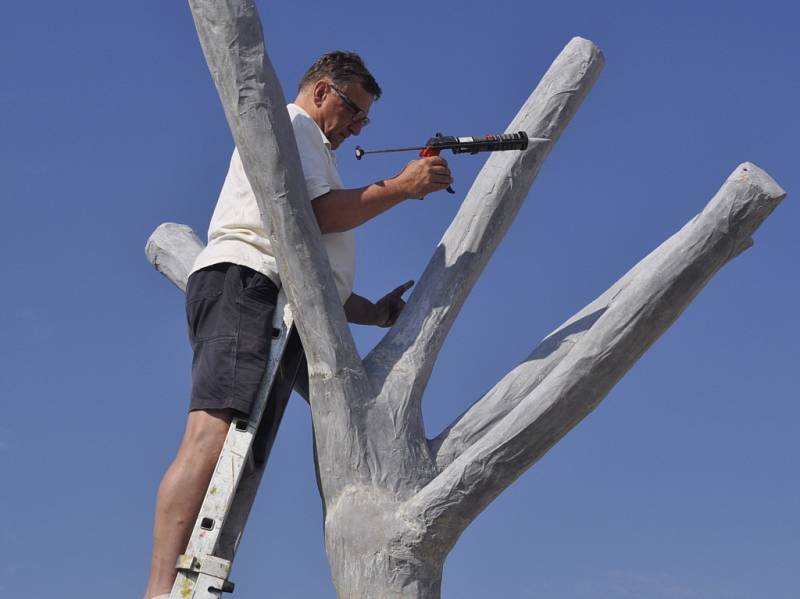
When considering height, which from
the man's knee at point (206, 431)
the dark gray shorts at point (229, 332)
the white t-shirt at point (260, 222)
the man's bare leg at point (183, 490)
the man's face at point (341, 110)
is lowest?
the man's bare leg at point (183, 490)

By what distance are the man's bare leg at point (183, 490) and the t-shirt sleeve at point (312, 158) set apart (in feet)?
3.04

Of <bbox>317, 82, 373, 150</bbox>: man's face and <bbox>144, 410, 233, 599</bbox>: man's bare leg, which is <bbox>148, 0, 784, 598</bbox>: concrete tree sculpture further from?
<bbox>317, 82, 373, 150</bbox>: man's face

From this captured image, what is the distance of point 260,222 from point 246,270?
0.20 m

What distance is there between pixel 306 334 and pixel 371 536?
77 cm

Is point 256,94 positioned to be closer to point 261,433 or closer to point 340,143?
point 340,143

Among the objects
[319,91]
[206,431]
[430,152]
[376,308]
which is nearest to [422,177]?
[430,152]

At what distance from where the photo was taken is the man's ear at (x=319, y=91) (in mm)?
4742

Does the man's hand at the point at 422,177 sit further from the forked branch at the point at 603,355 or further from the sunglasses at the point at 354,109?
the forked branch at the point at 603,355

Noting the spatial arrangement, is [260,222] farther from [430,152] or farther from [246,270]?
[430,152]

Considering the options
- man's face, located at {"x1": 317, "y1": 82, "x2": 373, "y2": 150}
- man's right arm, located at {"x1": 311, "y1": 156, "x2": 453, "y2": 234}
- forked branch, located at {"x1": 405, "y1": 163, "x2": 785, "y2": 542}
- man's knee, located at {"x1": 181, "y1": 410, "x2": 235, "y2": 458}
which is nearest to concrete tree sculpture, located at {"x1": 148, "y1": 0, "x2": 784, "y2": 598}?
forked branch, located at {"x1": 405, "y1": 163, "x2": 785, "y2": 542}

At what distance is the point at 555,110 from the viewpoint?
4961 millimetres

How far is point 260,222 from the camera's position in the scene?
14.6ft

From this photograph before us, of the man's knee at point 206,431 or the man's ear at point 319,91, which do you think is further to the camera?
the man's ear at point 319,91

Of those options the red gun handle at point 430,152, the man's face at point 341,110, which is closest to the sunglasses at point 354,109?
A: the man's face at point 341,110
